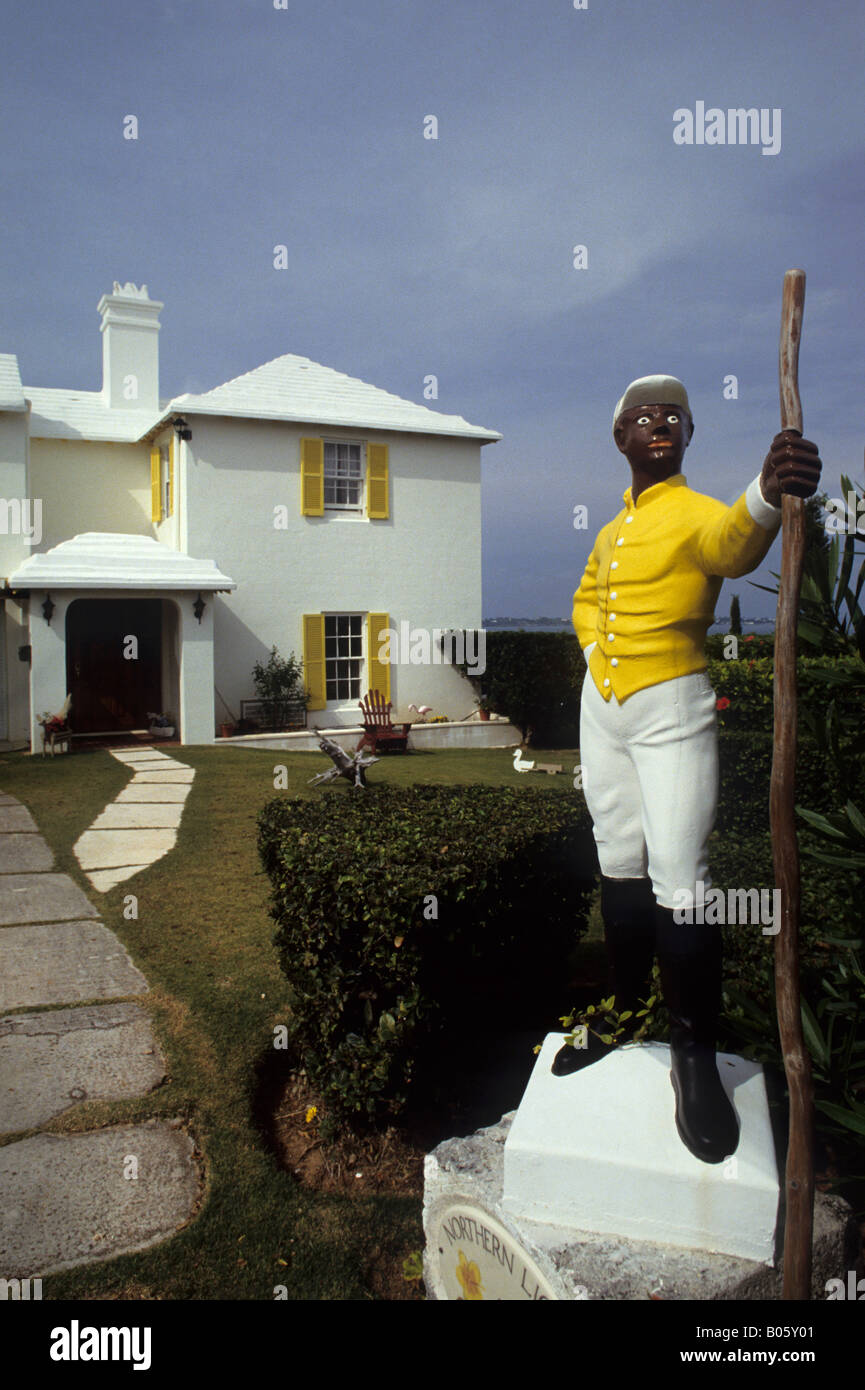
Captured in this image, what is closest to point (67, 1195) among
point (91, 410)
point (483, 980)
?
point (483, 980)

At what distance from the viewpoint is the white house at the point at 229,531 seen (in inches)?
623

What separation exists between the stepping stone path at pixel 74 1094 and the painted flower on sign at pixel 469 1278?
3.40 ft

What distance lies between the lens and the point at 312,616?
1714cm

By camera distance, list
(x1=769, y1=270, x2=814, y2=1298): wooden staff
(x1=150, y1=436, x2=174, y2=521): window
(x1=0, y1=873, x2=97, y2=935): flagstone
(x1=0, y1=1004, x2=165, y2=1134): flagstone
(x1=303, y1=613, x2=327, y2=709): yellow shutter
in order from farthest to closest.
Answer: (x1=303, y1=613, x2=327, y2=709): yellow shutter < (x1=150, y1=436, x2=174, y2=521): window < (x1=0, y1=873, x2=97, y2=935): flagstone < (x1=0, y1=1004, x2=165, y2=1134): flagstone < (x1=769, y1=270, x2=814, y2=1298): wooden staff

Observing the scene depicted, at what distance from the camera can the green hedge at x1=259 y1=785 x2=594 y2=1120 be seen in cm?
354

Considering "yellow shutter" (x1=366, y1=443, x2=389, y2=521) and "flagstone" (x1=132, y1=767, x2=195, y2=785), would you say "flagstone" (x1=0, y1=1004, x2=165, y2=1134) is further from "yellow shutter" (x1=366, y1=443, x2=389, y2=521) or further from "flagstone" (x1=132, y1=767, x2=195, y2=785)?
"yellow shutter" (x1=366, y1=443, x2=389, y2=521)

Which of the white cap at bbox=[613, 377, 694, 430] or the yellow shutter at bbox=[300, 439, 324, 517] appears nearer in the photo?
the white cap at bbox=[613, 377, 694, 430]

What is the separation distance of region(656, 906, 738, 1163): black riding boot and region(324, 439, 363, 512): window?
15621mm

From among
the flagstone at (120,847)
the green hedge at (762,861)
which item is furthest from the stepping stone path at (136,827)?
the green hedge at (762,861)

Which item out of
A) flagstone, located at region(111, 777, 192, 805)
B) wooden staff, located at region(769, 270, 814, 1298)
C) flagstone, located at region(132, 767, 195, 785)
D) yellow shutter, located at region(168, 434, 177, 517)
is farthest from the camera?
yellow shutter, located at region(168, 434, 177, 517)

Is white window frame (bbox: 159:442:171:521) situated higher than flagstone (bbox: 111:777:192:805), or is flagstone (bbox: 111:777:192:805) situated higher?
white window frame (bbox: 159:442:171:521)

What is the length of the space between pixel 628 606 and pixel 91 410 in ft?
59.1

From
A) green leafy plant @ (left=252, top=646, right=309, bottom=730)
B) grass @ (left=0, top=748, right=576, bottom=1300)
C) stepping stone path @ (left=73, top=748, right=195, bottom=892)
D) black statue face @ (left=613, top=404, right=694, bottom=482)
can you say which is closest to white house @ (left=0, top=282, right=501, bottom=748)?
green leafy plant @ (left=252, top=646, right=309, bottom=730)
